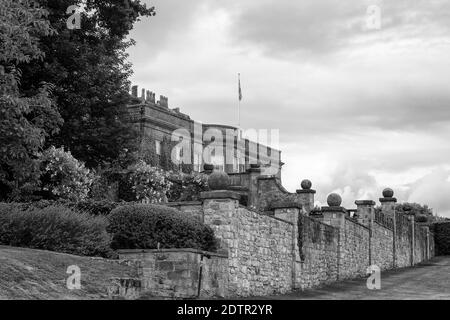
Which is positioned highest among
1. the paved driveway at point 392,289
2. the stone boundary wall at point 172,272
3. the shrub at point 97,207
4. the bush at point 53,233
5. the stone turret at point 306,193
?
the stone turret at point 306,193

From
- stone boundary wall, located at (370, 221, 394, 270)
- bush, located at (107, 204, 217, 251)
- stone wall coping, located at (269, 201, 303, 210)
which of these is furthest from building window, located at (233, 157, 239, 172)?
bush, located at (107, 204, 217, 251)

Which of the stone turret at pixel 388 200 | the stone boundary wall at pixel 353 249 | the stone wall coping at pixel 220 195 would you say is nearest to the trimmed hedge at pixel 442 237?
the stone turret at pixel 388 200

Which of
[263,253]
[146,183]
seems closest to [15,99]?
[263,253]

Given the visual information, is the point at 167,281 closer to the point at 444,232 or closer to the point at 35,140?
the point at 35,140

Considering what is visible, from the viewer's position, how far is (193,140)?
5559 centimetres

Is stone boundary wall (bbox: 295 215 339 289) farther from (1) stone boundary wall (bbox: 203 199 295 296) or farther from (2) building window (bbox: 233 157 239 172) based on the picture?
(2) building window (bbox: 233 157 239 172)

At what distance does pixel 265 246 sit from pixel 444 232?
117 feet

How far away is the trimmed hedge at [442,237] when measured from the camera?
53.0 m

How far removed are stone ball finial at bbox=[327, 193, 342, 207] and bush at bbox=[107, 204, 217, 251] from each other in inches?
447

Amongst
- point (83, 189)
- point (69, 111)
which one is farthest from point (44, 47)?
point (83, 189)

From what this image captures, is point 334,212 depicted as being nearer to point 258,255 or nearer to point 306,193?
point 306,193

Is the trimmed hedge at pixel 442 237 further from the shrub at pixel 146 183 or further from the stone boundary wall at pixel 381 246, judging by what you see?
the shrub at pixel 146 183

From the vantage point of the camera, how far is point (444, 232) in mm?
53094

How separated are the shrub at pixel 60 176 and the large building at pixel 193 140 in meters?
19.6
